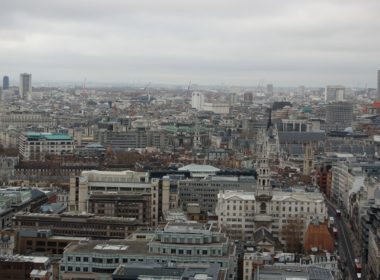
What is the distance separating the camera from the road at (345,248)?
142 ft

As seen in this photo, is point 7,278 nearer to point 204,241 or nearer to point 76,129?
point 204,241

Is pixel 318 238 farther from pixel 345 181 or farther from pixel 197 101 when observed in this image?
pixel 197 101

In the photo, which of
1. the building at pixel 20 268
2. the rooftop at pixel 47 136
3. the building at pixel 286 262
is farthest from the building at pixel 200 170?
the building at pixel 20 268

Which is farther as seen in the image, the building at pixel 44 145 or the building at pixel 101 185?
the building at pixel 44 145

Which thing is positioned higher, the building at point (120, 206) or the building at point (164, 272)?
the building at point (164, 272)

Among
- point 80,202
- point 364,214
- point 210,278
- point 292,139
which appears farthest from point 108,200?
point 292,139

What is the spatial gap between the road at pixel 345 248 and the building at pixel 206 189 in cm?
546

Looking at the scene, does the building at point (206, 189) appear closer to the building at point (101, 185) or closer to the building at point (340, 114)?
the building at point (101, 185)

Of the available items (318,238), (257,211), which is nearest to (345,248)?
(257,211)

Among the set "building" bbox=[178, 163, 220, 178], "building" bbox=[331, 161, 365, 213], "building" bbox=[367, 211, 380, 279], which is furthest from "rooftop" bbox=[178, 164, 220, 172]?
"building" bbox=[367, 211, 380, 279]

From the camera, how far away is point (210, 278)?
98.6 feet

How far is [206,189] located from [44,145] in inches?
1345

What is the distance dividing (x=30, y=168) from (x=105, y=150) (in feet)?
56.3

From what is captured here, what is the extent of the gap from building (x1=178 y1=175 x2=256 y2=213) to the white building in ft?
22.6
